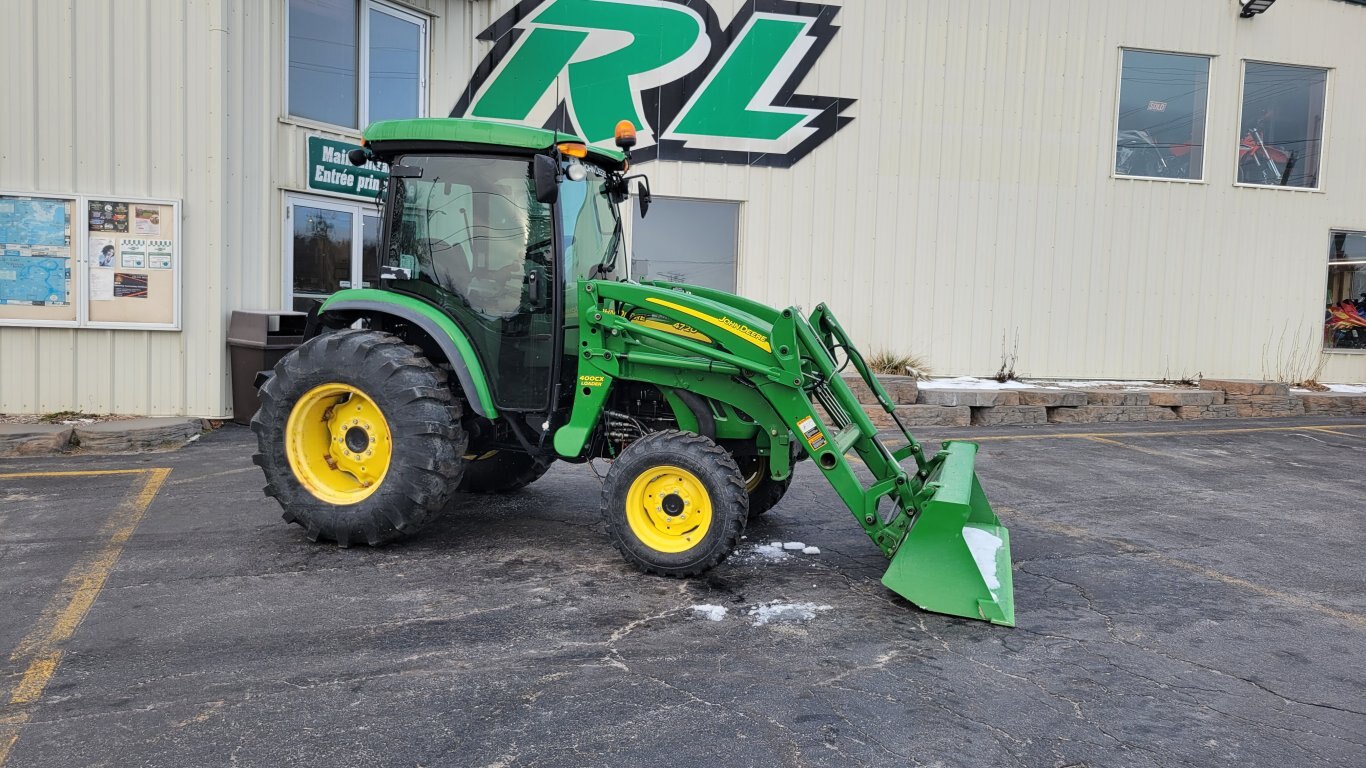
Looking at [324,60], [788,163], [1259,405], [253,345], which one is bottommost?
[1259,405]

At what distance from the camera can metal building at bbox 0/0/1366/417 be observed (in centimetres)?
937

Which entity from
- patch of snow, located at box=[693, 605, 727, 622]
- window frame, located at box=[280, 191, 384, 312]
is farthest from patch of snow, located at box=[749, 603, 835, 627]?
window frame, located at box=[280, 191, 384, 312]

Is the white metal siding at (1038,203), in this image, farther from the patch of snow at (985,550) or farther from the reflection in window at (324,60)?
the patch of snow at (985,550)

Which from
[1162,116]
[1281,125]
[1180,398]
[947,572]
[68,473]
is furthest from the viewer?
[1281,125]

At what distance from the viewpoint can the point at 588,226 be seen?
5809 millimetres

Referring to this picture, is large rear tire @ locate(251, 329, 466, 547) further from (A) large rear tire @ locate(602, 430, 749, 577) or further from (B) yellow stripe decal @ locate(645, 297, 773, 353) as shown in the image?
(B) yellow stripe decal @ locate(645, 297, 773, 353)

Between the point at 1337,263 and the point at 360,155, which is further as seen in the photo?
the point at 1337,263

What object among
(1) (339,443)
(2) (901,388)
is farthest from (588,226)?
(2) (901,388)

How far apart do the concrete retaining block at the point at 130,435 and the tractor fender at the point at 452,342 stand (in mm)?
4327

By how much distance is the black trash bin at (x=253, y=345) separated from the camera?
9.52 metres

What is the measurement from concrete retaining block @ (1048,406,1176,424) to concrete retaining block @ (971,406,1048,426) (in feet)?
0.94

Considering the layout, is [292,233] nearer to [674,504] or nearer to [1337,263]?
[674,504]

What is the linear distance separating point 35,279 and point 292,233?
2.39 m

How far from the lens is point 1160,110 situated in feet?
45.2
